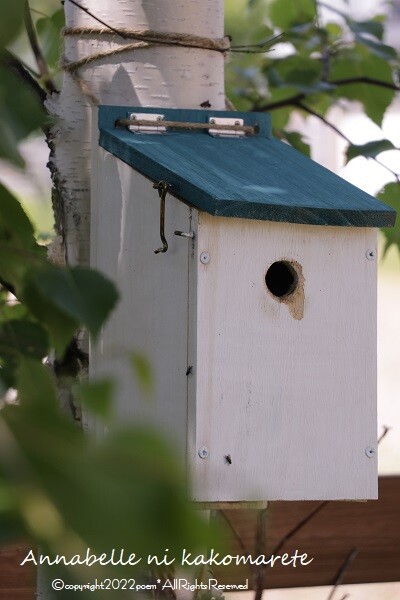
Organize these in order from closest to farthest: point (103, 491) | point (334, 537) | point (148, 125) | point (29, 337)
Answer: point (103, 491) → point (29, 337) → point (148, 125) → point (334, 537)

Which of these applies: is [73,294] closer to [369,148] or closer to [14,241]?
[14,241]

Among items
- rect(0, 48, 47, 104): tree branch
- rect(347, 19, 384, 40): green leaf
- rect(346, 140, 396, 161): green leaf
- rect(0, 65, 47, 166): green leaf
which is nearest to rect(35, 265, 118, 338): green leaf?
rect(0, 65, 47, 166): green leaf

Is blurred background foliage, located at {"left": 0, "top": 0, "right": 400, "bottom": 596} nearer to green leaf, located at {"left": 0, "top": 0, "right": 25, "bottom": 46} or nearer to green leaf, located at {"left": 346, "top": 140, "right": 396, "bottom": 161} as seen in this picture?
green leaf, located at {"left": 0, "top": 0, "right": 25, "bottom": 46}

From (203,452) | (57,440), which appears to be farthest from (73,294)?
(203,452)

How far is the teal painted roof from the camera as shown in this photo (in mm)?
1360

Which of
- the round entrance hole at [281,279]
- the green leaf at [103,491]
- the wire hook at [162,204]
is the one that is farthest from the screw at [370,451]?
the green leaf at [103,491]

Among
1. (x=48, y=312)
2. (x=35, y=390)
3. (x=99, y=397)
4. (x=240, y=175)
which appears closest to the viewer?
(x=99, y=397)

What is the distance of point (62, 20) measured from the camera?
6.74 feet

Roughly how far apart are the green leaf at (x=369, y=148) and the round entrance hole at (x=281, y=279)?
0.51 metres

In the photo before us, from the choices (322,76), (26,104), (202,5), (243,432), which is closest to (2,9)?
(26,104)

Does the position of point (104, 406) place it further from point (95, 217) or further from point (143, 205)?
point (95, 217)

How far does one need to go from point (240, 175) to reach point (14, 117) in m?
0.93

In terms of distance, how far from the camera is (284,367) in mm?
1429

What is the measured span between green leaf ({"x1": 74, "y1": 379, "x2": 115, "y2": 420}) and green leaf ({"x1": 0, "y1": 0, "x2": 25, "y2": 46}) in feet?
0.65
